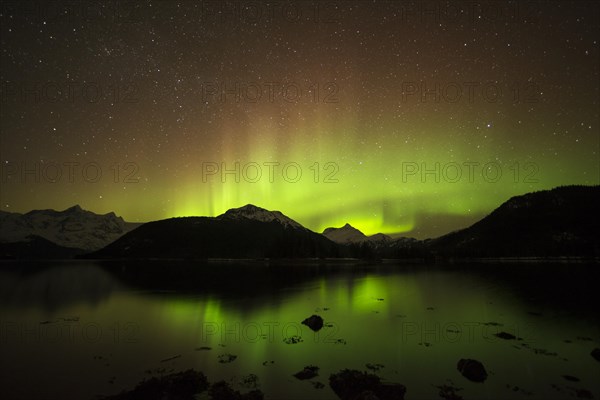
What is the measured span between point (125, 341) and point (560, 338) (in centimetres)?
4312

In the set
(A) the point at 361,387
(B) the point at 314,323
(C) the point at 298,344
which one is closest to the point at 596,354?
(A) the point at 361,387

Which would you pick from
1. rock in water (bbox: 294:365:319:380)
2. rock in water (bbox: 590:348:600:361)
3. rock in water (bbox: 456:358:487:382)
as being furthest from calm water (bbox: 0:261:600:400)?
rock in water (bbox: 590:348:600:361)

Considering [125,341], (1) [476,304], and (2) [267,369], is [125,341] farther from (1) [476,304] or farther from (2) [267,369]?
(1) [476,304]

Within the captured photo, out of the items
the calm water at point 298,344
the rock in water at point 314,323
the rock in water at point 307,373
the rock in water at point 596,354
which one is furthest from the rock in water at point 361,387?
the rock in water at point 596,354

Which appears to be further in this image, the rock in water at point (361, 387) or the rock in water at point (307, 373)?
the rock in water at point (307, 373)

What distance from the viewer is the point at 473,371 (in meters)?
22.0

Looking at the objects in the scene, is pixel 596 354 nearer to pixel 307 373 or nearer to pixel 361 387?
pixel 361 387

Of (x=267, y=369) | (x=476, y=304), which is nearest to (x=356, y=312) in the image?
(x=476, y=304)

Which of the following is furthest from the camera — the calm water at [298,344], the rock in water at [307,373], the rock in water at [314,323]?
the rock in water at [314,323]

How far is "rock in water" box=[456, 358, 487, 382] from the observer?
21797 mm

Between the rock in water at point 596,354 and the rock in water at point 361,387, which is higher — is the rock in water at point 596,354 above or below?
below

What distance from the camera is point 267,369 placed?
78.2ft

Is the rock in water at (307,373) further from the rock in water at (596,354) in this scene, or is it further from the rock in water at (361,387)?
the rock in water at (596,354)

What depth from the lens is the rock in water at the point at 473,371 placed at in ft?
71.5
